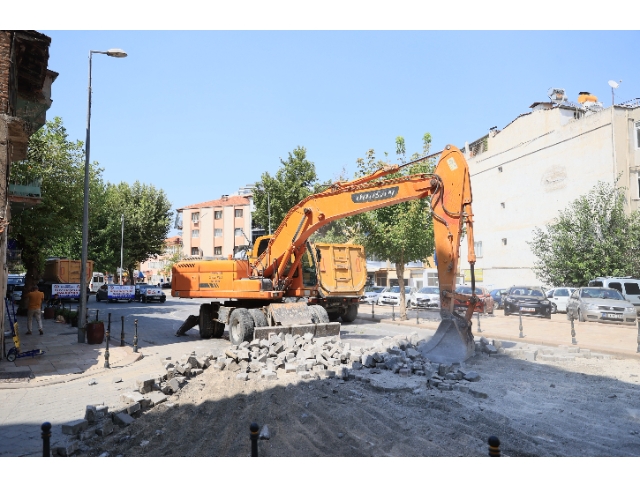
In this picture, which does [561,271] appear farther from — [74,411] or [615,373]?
[74,411]

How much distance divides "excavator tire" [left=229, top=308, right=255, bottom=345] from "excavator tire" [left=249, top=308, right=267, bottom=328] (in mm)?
92

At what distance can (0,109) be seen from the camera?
1045cm

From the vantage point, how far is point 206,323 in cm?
1577

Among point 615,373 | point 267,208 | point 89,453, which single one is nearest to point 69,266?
point 267,208

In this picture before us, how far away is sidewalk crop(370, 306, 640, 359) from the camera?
1273cm

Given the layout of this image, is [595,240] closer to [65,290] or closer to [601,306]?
[601,306]

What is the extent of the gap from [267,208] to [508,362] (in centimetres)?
2870

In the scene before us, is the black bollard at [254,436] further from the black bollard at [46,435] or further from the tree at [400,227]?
the tree at [400,227]

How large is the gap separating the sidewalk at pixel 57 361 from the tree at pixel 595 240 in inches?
992

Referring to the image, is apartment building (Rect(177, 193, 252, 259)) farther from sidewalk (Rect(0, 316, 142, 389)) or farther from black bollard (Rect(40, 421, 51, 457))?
black bollard (Rect(40, 421, 51, 457))

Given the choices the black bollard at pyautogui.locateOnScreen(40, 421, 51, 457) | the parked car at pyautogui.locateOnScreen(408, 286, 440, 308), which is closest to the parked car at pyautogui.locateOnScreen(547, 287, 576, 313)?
the parked car at pyautogui.locateOnScreen(408, 286, 440, 308)

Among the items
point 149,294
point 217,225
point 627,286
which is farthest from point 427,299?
point 217,225

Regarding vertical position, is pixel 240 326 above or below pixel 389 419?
above

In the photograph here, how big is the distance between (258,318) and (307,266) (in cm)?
316
